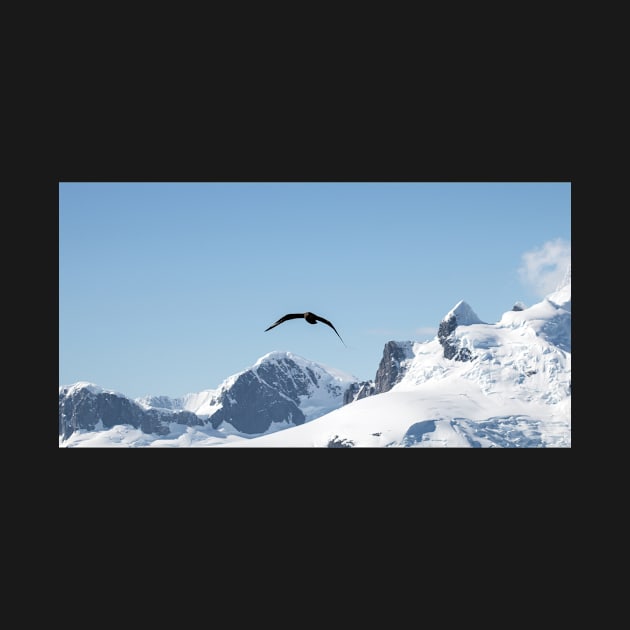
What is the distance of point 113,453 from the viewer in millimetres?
29266

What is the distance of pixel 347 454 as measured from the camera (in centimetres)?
3036
